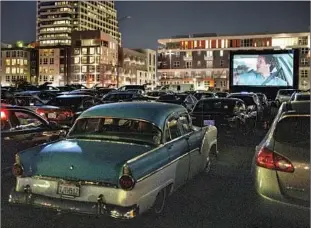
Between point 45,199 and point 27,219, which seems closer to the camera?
point 45,199

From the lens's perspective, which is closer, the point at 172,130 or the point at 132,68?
the point at 172,130

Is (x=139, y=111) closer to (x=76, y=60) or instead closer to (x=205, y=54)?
(x=205, y=54)

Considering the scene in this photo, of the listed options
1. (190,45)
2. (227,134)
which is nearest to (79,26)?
(190,45)

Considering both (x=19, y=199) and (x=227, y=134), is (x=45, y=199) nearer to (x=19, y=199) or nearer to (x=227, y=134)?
(x=19, y=199)

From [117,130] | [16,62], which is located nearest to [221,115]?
[117,130]

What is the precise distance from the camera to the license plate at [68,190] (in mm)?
5320

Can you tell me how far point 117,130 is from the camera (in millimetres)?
6773

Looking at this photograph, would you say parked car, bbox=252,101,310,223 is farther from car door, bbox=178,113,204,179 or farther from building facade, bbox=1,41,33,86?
building facade, bbox=1,41,33,86

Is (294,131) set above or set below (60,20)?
below

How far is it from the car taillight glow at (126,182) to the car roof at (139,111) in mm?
1512

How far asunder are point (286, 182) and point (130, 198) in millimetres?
1747

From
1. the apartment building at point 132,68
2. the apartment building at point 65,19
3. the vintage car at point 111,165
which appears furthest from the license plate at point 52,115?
the apartment building at point 65,19

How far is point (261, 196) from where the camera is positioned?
17.2 ft

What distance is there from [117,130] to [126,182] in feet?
5.74
